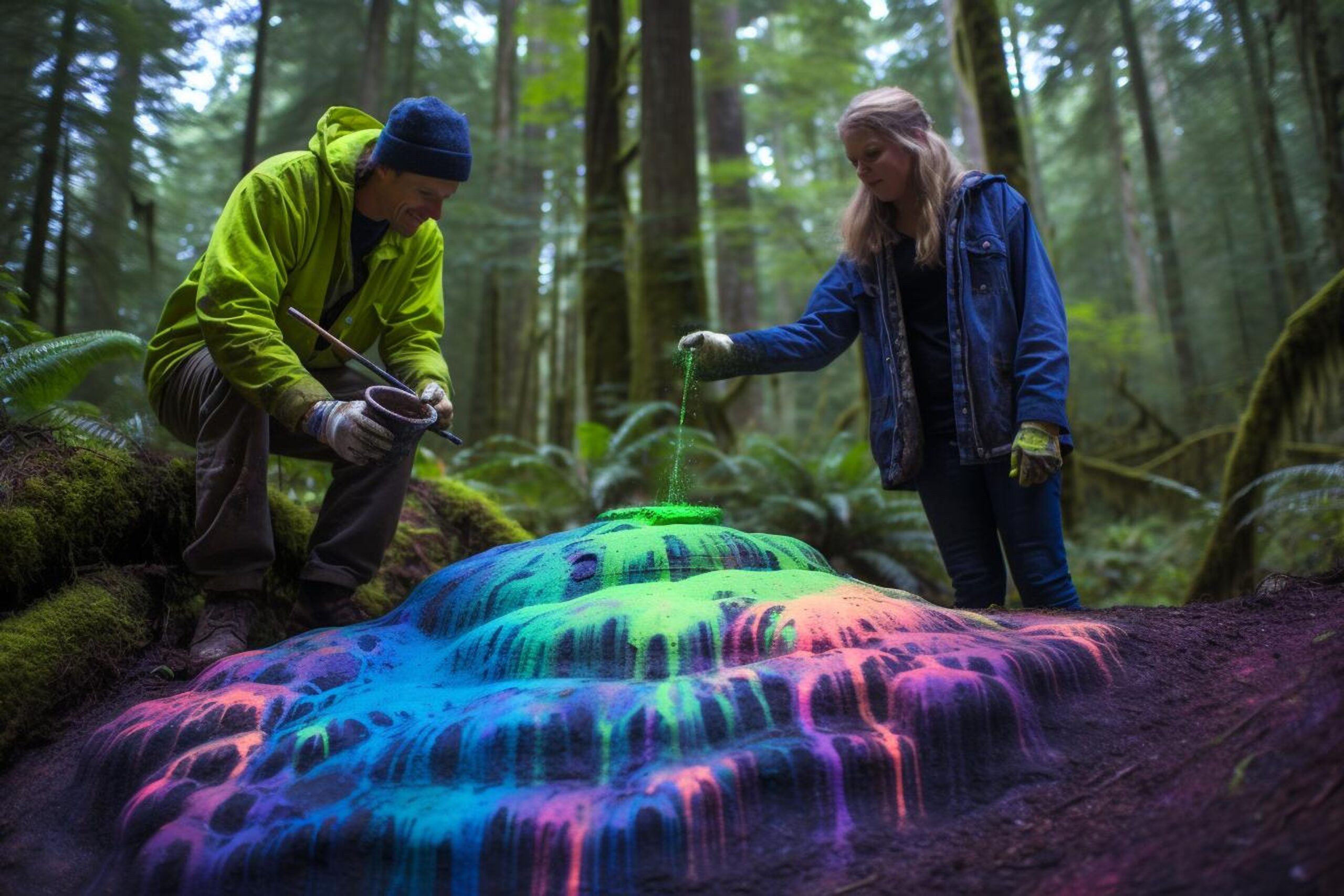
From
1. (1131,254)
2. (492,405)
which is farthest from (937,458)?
(1131,254)

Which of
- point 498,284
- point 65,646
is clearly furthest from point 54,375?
point 498,284

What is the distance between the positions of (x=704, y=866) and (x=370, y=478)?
2.28 m

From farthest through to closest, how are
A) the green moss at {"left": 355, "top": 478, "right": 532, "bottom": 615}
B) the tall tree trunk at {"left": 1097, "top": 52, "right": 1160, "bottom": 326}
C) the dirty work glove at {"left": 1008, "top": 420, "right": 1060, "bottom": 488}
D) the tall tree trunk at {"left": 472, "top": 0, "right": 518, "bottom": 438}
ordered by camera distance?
the tall tree trunk at {"left": 1097, "top": 52, "right": 1160, "bottom": 326}, the tall tree trunk at {"left": 472, "top": 0, "right": 518, "bottom": 438}, the green moss at {"left": 355, "top": 478, "right": 532, "bottom": 615}, the dirty work glove at {"left": 1008, "top": 420, "right": 1060, "bottom": 488}

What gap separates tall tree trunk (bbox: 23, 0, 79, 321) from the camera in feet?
21.0

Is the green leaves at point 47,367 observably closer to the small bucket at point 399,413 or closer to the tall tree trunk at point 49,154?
the small bucket at point 399,413

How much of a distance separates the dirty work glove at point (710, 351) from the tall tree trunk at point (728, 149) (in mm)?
9335

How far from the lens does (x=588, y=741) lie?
2016 millimetres

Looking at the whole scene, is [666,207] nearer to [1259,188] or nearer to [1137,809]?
[1137,809]

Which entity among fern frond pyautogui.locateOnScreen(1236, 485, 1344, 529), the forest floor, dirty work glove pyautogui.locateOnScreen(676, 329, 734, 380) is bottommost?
the forest floor

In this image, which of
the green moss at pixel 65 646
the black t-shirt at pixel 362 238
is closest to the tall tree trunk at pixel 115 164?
the black t-shirt at pixel 362 238

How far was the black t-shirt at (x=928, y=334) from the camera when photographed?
3.36 meters

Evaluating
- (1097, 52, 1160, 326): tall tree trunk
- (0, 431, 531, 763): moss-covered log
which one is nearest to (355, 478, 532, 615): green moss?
(0, 431, 531, 763): moss-covered log

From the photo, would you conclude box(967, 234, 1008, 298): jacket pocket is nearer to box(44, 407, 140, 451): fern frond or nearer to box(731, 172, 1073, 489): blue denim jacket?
box(731, 172, 1073, 489): blue denim jacket

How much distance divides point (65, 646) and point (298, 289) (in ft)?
4.82
